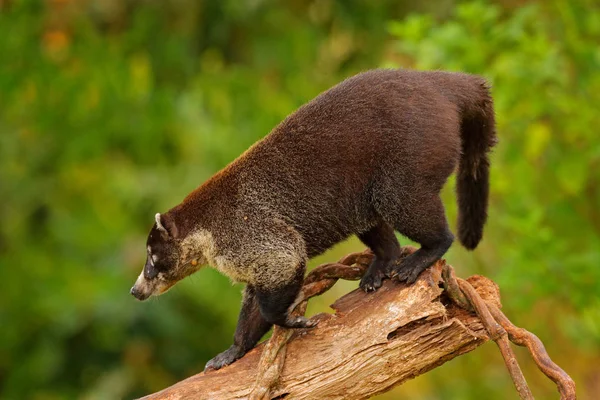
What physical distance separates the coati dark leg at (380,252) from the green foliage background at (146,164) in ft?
10.9

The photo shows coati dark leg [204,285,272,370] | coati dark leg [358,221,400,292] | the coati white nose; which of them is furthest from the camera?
the coati white nose

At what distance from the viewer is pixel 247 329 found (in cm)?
497

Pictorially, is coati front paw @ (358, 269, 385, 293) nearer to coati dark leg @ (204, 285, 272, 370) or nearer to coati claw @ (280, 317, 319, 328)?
coati claw @ (280, 317, 319, 328)

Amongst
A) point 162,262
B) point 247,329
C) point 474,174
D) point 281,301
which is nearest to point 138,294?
point 162,262

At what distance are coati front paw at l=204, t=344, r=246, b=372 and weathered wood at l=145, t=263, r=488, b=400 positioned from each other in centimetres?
25

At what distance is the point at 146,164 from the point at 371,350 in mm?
6726

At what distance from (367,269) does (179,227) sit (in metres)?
1.25

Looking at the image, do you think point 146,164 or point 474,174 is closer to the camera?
point 474,174

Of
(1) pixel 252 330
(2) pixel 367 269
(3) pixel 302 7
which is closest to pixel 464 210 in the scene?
(2) pixel 367 269


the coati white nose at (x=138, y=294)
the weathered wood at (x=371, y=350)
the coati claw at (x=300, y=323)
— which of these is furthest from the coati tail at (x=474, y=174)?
the coati white nose at (x=138, y=294)

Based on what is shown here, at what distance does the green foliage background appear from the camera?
9133mm

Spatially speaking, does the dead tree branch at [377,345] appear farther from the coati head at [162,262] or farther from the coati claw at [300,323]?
the coati head at [162,262]

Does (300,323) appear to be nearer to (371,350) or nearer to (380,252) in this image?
(371,350)

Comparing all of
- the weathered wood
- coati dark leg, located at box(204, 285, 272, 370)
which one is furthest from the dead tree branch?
coati dark leg, located at box(204, 285, 272, 370)
